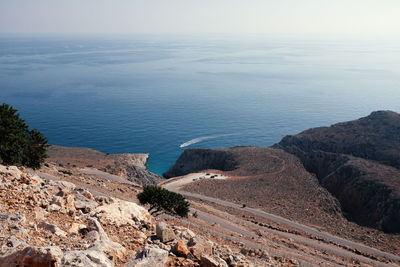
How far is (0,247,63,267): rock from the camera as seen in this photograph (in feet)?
29.5

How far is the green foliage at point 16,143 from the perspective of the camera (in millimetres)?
25759

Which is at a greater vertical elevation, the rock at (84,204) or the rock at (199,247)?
the rock at (84,204)

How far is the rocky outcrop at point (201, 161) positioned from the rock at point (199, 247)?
54.5 meters

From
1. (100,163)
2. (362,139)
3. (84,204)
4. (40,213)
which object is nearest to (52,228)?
(40,213)

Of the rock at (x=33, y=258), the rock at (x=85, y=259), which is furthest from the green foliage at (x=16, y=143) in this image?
the rock at (x=85, y=259)

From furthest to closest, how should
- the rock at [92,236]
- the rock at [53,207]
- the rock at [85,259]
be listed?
the rock at [53,207] < the rock at [92,236] < the rock at [85,259]

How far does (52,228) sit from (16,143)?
56.1 ft

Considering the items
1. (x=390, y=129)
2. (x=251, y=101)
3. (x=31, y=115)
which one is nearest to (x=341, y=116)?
(x=251, y=101)

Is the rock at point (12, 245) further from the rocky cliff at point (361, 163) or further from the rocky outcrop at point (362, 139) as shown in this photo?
the rocky outcrop at point (362, 139)

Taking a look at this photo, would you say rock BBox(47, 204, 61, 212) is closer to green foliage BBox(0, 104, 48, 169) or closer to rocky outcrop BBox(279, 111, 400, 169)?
green foliage BBox(0, 104, 48, 169)

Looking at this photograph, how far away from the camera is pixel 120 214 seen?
1714 cm

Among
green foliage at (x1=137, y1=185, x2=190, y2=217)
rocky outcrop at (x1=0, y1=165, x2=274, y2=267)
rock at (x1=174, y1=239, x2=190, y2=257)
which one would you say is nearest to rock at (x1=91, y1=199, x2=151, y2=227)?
rocky outcrop at (x1=0, y1=165, x2=274, y2=267)

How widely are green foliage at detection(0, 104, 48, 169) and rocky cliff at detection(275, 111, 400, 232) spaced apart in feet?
141

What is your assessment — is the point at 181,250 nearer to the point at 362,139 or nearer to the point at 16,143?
the point at 16,143
